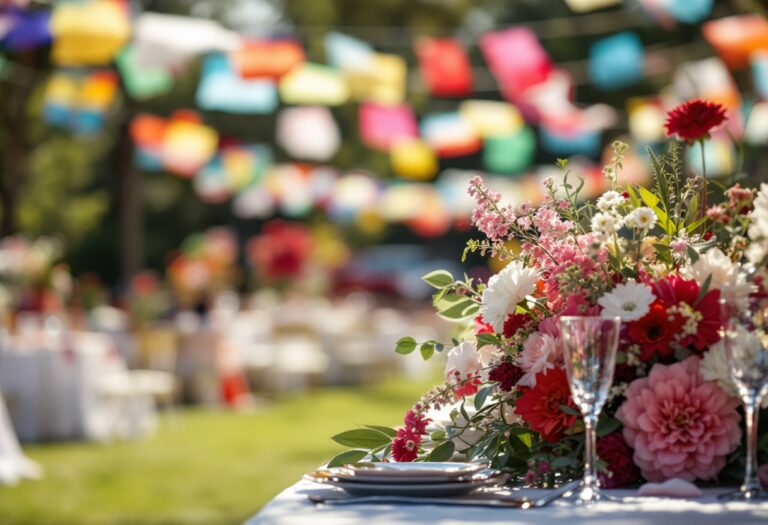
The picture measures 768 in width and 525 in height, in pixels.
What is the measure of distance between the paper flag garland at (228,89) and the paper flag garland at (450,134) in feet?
10.9

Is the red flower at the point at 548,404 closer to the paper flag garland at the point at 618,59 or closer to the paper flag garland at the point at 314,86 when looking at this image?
the paper flag garland at the point at 314,86

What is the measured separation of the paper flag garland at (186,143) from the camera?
15.4 metres

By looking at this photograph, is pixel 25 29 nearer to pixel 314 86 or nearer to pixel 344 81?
pixel 314 86

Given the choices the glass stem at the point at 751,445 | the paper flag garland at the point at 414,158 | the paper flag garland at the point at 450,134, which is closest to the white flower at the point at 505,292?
the glass stem at the point at 751,445

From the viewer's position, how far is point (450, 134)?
A: 50.4 ft

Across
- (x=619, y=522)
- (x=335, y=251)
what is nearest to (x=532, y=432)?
(x=619, y=522)

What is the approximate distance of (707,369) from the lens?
1851mm

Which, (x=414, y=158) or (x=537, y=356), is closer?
(x=537, y=356)

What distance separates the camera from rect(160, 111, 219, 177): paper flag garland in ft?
50.7

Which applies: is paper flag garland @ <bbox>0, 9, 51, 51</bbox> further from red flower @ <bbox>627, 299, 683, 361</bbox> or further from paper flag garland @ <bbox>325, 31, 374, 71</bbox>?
red flower @ <bbox>627, 299, 683, 361</bbox>

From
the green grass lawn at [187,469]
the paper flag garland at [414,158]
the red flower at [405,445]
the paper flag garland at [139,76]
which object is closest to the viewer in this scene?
the red flower at [405,445]

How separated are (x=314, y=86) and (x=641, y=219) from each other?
10.1 metres

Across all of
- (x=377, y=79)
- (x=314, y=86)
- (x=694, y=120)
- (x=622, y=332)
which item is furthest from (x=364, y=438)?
(x=314, y=86)

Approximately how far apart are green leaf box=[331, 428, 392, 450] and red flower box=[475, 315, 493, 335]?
24cm
